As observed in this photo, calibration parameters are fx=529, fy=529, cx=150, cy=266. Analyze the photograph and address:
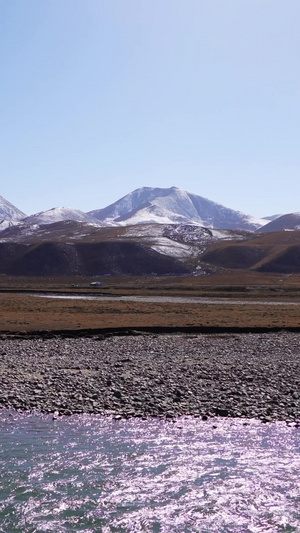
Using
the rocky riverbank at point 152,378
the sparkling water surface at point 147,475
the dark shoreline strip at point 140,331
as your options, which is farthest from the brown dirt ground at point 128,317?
the sparkling water surface at point 147,475

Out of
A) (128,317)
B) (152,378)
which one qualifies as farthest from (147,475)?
(128,317)

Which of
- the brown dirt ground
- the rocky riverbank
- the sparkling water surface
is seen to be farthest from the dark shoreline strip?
the sparkling water surface

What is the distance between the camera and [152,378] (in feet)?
106

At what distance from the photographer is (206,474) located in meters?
18.4

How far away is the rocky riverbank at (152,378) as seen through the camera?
1042 inches

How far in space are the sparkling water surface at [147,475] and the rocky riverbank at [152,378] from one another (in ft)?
6.29

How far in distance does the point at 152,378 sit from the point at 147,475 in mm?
14209

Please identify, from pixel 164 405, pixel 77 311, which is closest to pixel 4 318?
pixel 77 311

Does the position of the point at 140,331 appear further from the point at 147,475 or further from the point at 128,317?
the point at 147,475

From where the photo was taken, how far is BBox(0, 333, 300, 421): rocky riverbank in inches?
1042

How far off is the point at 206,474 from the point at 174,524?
391 centimetres

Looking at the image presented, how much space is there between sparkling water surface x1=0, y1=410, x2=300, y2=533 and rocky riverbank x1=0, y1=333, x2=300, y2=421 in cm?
192

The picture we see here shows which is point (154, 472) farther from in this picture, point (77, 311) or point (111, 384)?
point (77, 311)

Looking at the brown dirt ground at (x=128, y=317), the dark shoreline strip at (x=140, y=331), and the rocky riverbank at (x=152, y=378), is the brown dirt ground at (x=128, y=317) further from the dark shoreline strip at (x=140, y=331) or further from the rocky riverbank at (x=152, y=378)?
the rocky riverbank at (x=152, y=378)
